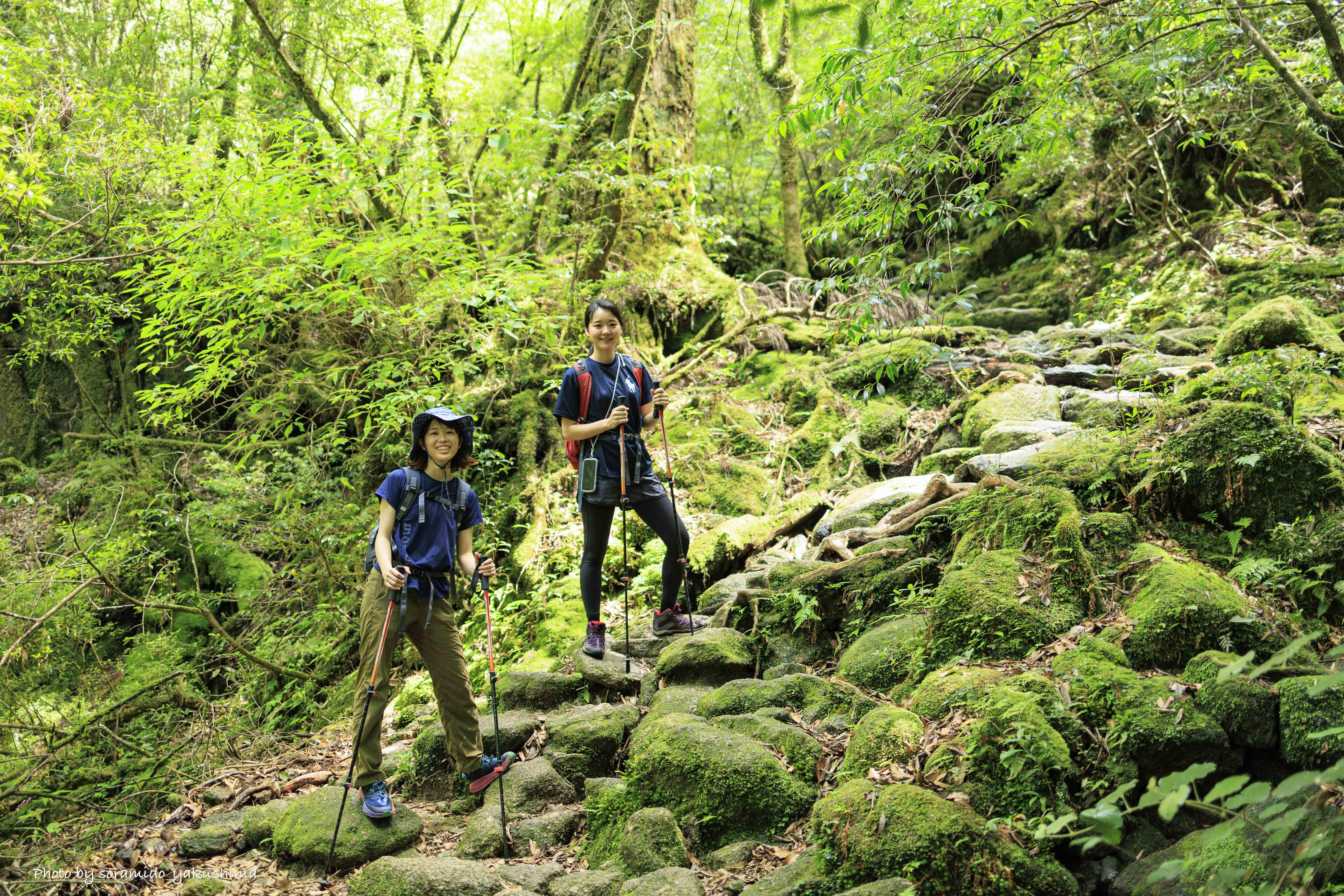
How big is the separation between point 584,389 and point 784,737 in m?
2.61

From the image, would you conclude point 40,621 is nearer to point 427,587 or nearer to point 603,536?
point 427,587

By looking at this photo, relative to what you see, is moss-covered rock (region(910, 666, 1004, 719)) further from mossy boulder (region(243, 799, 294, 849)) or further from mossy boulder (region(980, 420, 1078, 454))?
mossy boulder (region(243, 799, 294, 849))

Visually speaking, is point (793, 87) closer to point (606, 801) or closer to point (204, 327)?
point (204, 327)

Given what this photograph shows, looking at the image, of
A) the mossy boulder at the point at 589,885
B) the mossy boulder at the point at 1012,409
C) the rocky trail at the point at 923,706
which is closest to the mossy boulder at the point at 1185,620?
the rocky trail at the point at 923,706

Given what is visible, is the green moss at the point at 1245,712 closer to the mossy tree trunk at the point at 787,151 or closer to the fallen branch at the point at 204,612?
the fallen branch at the point at 204,612

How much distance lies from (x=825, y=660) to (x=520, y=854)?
224 cm

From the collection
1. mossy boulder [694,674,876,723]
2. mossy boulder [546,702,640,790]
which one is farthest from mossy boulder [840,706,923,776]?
mossy boulder [546,702,640,790]

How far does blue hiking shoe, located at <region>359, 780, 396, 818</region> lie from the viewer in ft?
A: 14.5

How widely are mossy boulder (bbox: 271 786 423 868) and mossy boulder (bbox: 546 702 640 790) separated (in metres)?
0.91

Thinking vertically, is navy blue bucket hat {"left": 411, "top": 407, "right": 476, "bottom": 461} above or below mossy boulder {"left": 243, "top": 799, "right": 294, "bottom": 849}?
above

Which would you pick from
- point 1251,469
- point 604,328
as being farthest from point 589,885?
point 1251,469

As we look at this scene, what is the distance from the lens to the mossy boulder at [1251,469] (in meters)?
4.23

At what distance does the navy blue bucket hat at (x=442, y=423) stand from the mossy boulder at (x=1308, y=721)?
413cm

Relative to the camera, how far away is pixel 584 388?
5.30 metres
